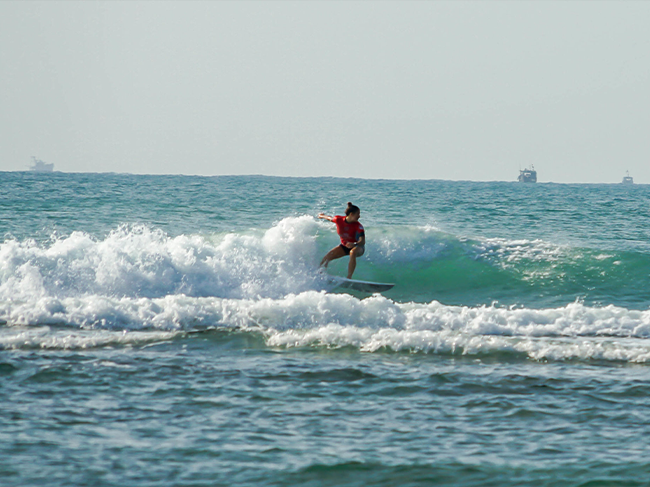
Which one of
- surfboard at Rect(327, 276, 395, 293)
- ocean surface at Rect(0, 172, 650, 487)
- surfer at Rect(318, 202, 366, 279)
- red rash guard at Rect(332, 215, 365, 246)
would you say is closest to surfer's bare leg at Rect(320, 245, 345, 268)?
surfer at Rect(318, 202, 366, 279)

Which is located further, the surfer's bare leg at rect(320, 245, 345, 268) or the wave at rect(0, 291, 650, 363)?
the surfer's bare leg at rect(320, 245, 345, 268)

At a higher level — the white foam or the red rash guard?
the red rash guard

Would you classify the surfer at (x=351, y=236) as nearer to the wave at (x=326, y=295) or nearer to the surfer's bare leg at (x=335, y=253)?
the surfer's bare leg at (x=335, y=253)

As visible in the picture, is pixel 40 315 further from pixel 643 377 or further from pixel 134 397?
pixel 643 377

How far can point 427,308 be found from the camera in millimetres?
11719

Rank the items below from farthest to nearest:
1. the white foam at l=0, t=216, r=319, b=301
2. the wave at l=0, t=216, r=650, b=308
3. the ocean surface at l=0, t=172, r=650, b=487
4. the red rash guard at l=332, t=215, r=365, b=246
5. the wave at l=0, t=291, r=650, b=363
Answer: the red rash guard at l=332, t=215, r=365, b=246 → the wave at l=0, t=216, r=650, b=308 → the white foam at l=0, t=216, r=319, b=301 → the wave at l=0, t=291, r=650, b=363 → the ocean surface at l=0, t=172, r=650, b=487

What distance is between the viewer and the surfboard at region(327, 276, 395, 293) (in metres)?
14.9

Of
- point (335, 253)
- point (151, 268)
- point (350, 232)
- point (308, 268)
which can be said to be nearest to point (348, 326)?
point (350, 232)

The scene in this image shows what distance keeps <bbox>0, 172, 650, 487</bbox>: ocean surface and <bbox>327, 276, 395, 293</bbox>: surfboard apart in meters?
0.21

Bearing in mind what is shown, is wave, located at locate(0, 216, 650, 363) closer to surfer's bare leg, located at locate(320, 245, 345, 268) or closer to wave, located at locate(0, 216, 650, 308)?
wave, located at locate(0, 216, 650, 308)

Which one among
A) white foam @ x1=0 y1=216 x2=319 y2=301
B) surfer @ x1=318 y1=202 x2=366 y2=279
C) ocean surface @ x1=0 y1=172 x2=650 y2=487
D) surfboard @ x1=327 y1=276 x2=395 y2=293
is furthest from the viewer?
surfboard @ x1=327 y1=276 x2=395 y2=293

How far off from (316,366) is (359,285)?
6550 millimetres

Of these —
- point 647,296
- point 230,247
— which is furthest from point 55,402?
point 647,296

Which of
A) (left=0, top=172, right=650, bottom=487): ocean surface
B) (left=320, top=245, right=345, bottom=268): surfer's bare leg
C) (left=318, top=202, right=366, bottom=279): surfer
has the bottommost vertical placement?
(left=0, top=172, right=650, bottom=487): ocean surface
